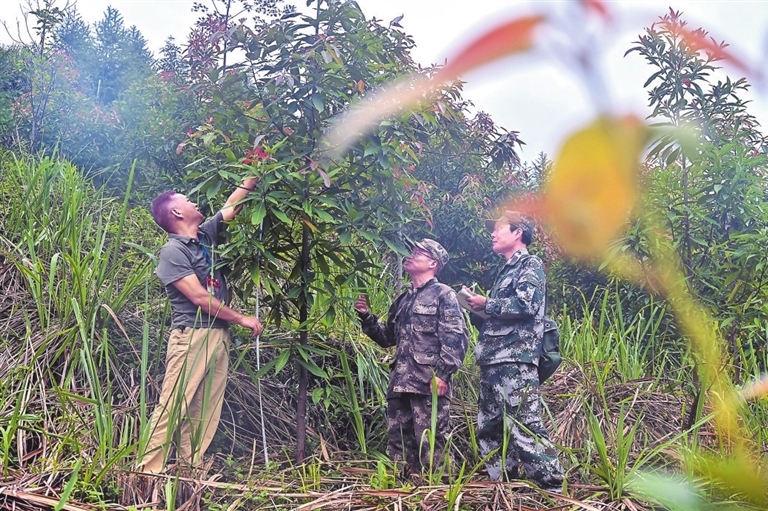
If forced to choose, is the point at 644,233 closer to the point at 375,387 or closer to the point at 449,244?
the point at 375,387

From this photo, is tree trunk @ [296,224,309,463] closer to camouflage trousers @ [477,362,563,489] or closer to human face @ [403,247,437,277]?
human face @ [403,247,437,277]

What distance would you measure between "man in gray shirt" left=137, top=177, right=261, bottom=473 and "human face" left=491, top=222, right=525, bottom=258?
1.08 meters

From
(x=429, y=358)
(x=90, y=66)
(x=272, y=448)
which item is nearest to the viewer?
(x=429, y=358)

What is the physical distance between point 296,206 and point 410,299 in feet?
2.85

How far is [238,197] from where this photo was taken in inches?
102

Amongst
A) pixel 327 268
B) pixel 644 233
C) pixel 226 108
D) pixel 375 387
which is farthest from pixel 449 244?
pixel 644 233

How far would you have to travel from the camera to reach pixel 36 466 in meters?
2.48

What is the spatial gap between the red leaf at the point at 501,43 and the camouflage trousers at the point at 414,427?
283cm

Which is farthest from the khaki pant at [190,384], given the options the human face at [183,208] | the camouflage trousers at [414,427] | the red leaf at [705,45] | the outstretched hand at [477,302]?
the red leaf at [705,45]

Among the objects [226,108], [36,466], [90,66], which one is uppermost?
[90,66]

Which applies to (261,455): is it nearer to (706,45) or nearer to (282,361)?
(282,361)

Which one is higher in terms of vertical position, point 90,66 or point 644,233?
point 90,66

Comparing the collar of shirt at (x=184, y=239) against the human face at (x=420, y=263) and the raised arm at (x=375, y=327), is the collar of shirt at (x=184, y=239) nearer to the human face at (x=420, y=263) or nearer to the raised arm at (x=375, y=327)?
the raised arm at (x=375, y=327)

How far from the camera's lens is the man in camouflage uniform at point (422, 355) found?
2.99 m
